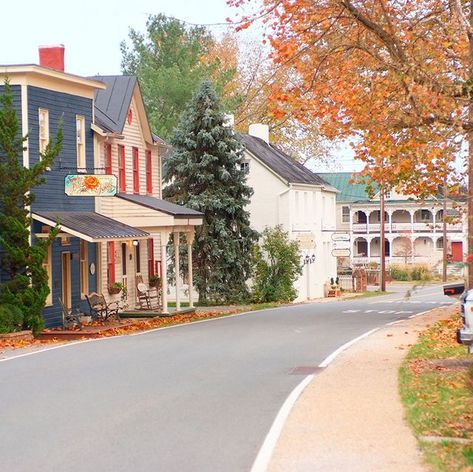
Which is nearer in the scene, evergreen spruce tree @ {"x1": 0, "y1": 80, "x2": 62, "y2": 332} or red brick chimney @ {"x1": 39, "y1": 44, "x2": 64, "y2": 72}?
evergreen spruce tree @ {"x1": 0, "y1": 80, "x2": 62, "y2": 332}

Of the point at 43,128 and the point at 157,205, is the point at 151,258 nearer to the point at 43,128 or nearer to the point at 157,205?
the point at 157,205

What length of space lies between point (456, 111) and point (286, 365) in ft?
18.9

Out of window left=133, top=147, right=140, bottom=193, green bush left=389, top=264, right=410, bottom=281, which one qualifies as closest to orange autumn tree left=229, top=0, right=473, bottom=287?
window left=133, top=147, right=140, bottom=193

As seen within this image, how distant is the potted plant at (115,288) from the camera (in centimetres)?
3772

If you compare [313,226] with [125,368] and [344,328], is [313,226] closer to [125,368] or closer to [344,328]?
[344,328]

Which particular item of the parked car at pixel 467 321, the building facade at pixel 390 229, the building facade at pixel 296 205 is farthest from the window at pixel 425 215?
the parked car at pixel 467 321

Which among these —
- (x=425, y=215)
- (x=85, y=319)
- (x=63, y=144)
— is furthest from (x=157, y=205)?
(x=425, y=215)

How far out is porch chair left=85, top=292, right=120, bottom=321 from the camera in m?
33.7

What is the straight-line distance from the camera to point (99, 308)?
3559 cm

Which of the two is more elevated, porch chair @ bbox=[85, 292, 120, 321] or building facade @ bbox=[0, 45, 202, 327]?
building facade @ bbox=[0, 45, 202, 327]

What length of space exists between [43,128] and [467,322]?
17456 mm

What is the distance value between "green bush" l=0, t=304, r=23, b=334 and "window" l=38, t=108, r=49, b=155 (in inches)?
214

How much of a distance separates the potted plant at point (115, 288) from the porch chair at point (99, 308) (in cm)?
203

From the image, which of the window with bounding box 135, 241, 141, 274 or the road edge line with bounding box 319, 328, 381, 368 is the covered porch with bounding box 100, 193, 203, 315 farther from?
the road edge line with bounding box 319, 328, 381, 368
